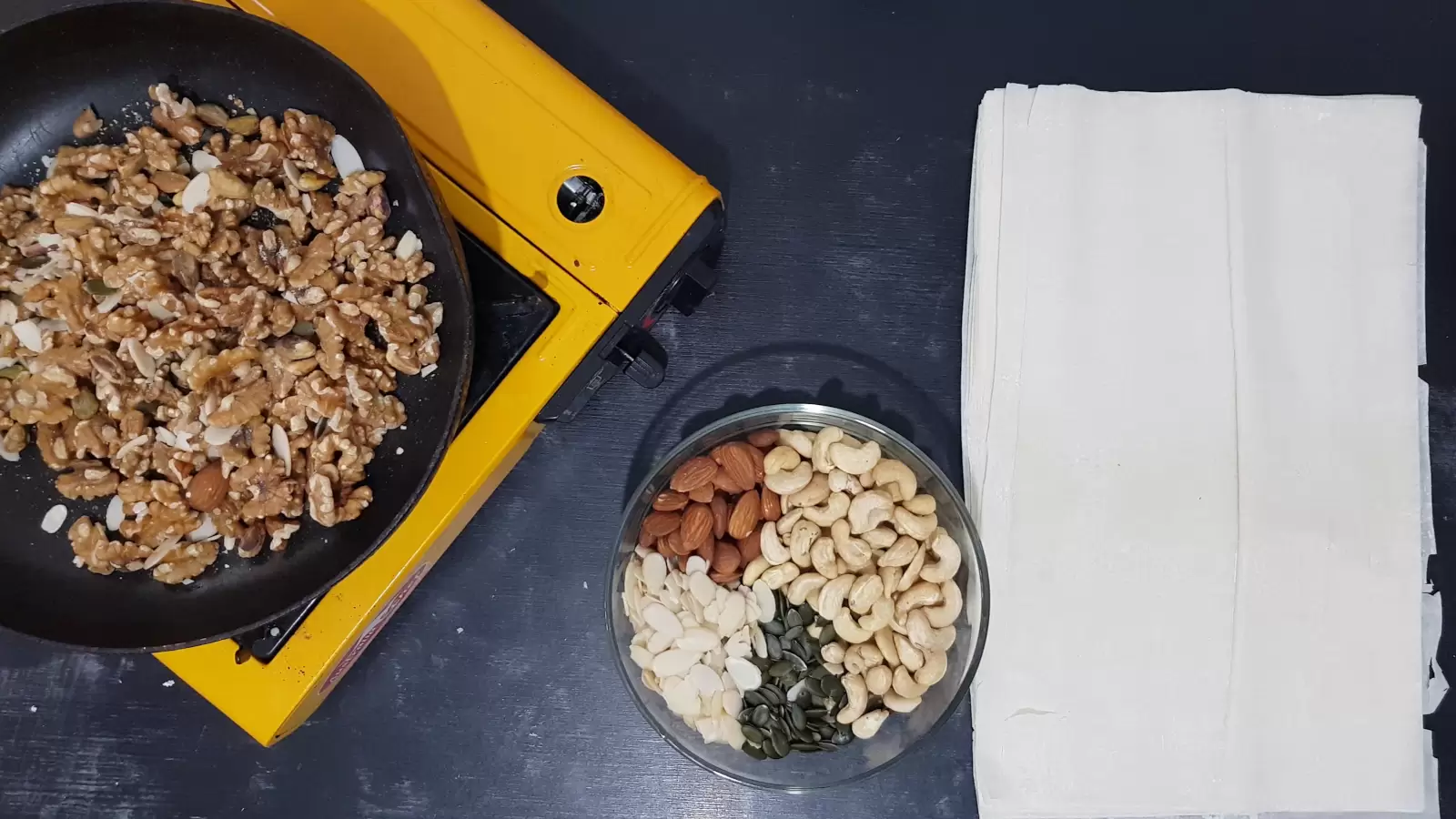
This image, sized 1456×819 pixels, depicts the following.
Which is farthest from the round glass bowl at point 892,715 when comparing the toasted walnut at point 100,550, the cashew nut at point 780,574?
the toasted walnut at point 100,550

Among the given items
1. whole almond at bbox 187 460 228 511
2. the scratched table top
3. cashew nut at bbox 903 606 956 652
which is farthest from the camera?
the scratched table top

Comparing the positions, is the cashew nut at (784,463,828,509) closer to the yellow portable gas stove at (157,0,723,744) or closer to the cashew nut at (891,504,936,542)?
the cashew nut at (891,504,936,542)

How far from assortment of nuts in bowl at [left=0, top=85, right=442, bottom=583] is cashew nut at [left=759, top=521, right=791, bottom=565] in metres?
0.28

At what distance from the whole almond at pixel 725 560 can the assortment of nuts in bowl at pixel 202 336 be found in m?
0.27

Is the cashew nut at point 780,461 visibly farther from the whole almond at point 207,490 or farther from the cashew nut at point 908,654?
the whole almond at point 207,490

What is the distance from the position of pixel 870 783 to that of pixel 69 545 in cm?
63

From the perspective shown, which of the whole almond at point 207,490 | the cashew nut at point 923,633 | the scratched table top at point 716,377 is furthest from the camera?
the scratched table top at point 716,377

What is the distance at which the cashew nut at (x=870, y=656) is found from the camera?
684mm

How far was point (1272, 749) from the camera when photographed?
716 millimetres

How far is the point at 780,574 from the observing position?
69 centimetres

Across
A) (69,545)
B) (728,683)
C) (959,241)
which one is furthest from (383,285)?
(959,241)

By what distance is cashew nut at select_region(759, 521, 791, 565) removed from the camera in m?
0.69

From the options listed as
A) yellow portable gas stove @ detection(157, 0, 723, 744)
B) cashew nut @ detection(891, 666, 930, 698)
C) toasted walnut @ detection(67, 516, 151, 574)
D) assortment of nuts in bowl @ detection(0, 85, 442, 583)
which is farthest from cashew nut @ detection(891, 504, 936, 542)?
toasted walnut @ detection(67, 516, 151, 574)

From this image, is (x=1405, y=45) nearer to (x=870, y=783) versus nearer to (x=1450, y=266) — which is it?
(x=1450, y=266)
